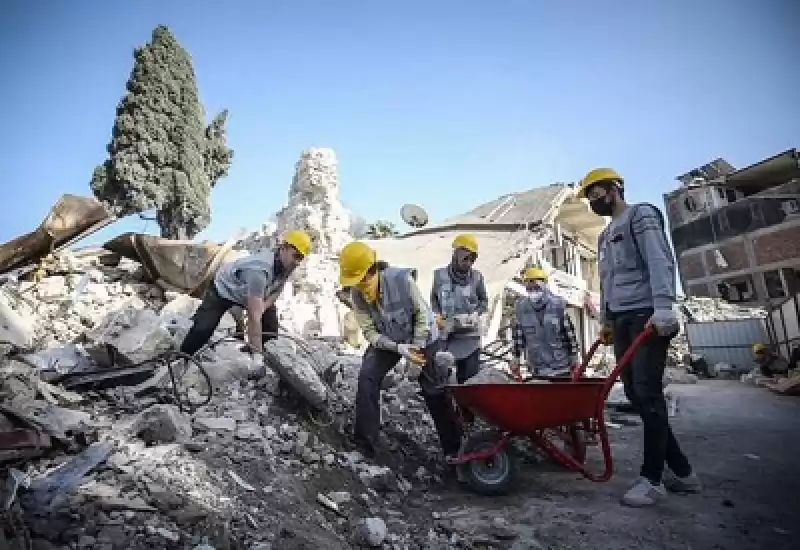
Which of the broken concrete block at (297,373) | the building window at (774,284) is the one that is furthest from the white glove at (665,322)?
the building window at (774,284)

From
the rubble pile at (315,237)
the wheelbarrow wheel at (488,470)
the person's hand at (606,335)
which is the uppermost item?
the rubble pile at (315,237)

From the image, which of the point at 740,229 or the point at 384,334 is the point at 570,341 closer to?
the point at 384,334

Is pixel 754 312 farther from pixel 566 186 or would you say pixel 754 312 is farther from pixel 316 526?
pixel 316 526

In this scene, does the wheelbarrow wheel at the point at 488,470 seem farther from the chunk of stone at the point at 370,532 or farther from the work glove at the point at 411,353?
the chunk of stone at the point at 370,532

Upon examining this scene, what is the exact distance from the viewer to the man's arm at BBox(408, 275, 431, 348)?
10.9 ft

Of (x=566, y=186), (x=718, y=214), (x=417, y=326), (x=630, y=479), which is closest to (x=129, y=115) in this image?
(x=566, y=186)

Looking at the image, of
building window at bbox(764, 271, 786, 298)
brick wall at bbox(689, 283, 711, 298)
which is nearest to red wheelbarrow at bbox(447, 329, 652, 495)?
building window at bbox(764, 271, 786, 298)

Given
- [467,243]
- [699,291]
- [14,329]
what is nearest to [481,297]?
[467,243]

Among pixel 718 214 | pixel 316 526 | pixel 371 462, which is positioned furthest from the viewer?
pixel 718 214

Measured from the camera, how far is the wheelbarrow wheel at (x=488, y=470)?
10.3 feet

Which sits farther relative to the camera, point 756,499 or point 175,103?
point 175,103

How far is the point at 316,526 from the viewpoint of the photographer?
233 centimetres

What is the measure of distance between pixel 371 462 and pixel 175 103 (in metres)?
16.2

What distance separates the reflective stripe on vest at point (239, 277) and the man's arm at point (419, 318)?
134 cm
